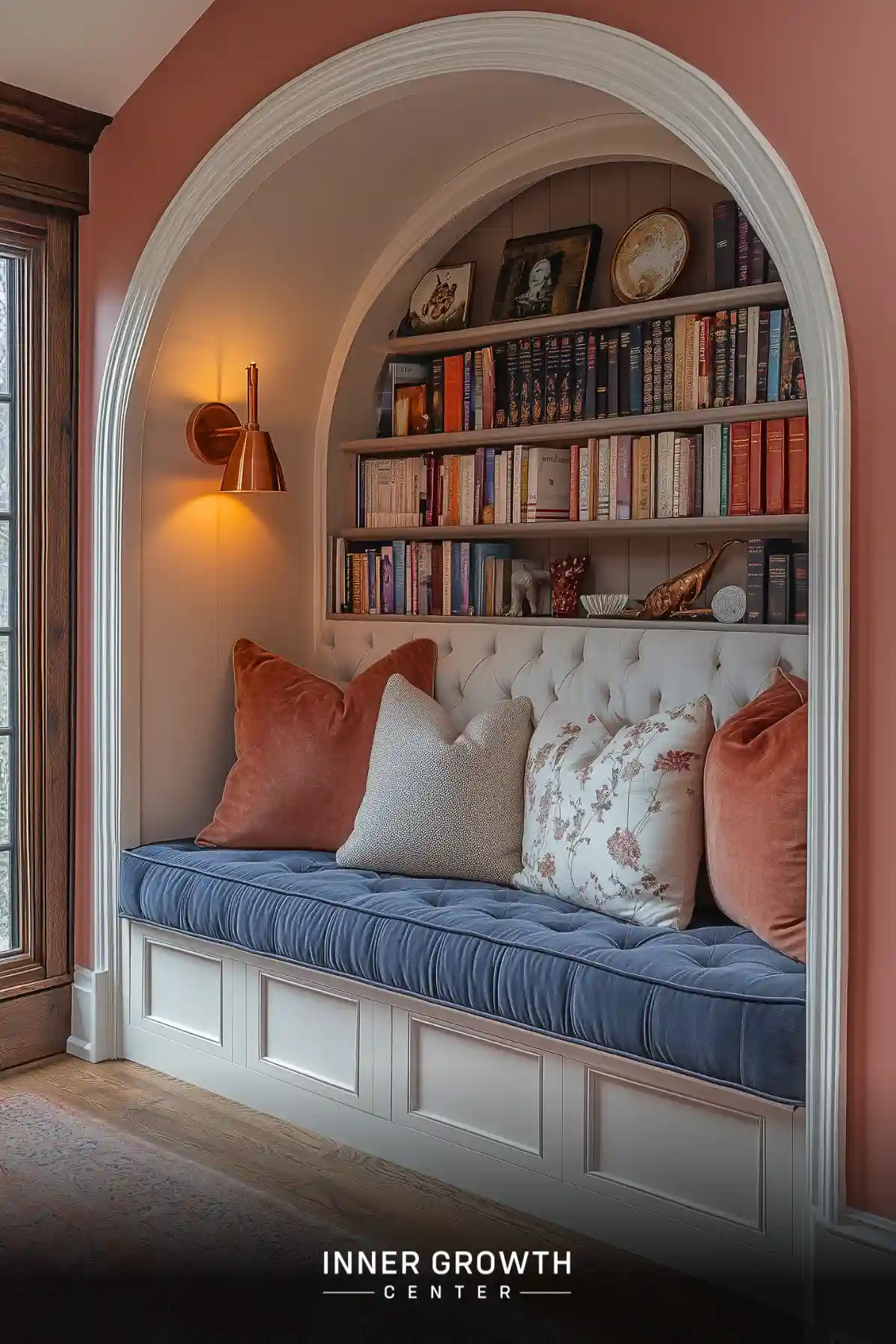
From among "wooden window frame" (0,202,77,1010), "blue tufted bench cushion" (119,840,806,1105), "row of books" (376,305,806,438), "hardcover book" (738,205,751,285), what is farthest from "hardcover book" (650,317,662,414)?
"wooden window frame" (0,202,77,1010)

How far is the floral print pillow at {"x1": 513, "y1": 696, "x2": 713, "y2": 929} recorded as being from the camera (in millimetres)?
2619

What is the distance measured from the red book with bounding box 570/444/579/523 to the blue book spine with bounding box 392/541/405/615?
1.93ft

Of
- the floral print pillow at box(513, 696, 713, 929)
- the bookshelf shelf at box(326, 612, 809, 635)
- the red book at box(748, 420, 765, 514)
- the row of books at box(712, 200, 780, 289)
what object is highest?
the row of books at box(712, 200, 780, 289)

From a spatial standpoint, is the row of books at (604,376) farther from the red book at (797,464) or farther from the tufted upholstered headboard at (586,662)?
the tufted upholstered headboard at (586,662)

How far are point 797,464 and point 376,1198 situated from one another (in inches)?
73.8

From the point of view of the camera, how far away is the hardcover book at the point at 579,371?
3.34 meters

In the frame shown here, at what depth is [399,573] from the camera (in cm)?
375

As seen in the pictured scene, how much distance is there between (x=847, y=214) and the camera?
2.12m

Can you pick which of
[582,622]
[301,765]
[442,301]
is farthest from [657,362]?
[301,765]

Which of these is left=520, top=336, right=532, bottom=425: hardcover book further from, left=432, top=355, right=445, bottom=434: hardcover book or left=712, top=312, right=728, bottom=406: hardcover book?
left=712, top=312, right=728, bottom=406: hardcover book

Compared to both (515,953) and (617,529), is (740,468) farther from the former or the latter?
(515,953)

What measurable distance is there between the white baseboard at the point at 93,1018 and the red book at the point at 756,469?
212 centimetres

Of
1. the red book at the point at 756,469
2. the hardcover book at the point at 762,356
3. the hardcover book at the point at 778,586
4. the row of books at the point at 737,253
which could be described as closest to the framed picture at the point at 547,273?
the row of books at the point at 737,253

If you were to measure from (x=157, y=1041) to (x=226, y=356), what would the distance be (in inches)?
73.9
